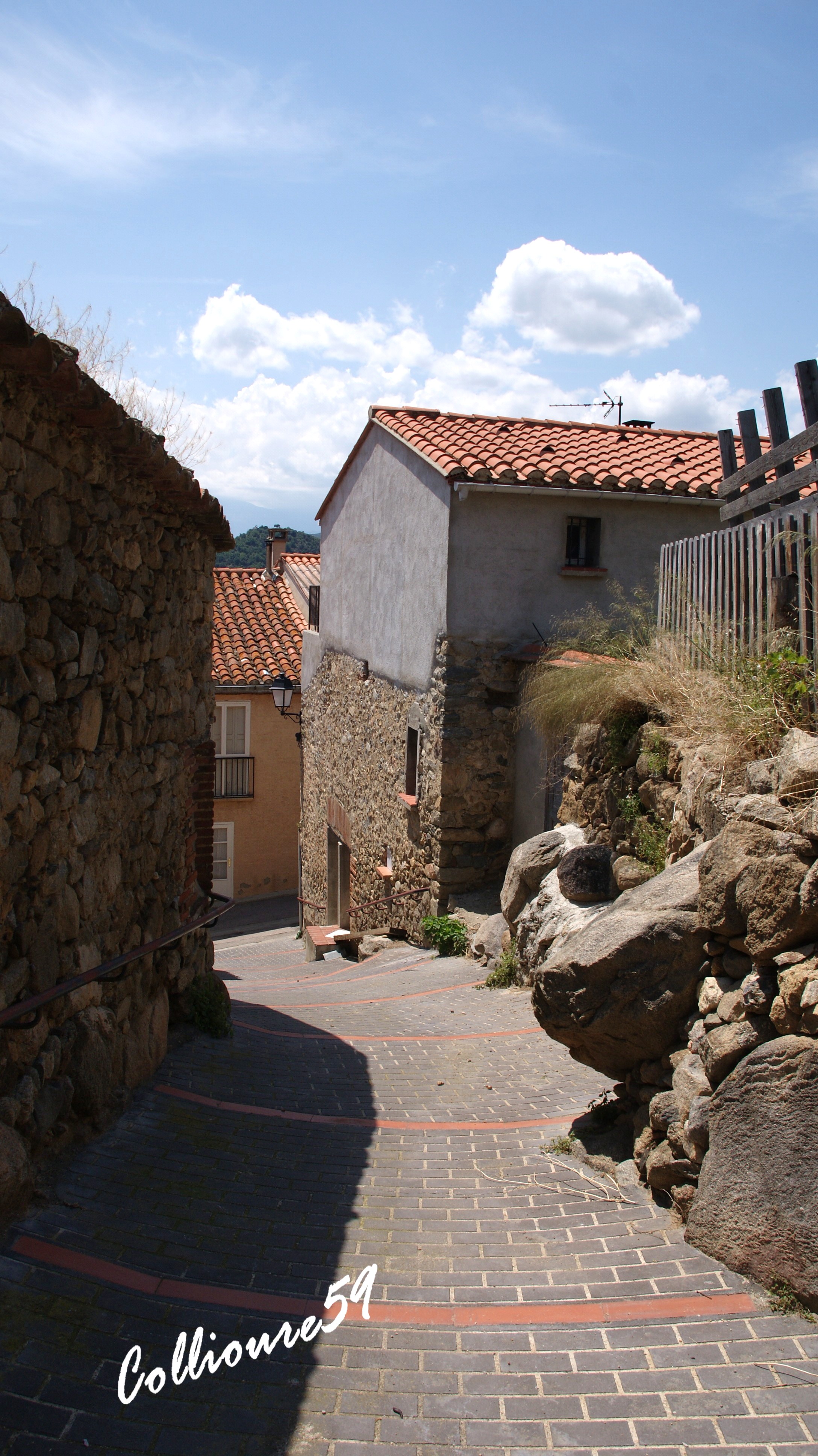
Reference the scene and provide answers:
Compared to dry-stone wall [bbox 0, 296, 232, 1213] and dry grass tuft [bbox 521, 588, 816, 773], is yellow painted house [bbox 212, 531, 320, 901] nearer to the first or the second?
dry grass tuft [bbox 521, 588, 816, 773]

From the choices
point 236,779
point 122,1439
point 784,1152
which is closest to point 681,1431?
point 784,1152

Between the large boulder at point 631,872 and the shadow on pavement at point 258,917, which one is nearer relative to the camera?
the large boulder at point 631,872

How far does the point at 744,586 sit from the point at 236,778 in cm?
1690

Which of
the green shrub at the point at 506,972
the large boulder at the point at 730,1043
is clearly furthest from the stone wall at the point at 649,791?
the green shrub at the point at 506,972

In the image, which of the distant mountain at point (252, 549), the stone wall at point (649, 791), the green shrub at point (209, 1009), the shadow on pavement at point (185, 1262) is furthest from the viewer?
the distant mountain at point (252, 549)

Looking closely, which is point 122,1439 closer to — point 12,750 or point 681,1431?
point 681,1431

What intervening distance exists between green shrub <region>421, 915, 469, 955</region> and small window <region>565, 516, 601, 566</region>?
14.5 feet

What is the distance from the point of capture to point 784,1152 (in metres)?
3.40

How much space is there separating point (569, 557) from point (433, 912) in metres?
4.50

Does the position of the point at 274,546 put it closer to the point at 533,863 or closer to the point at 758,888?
the point at 533,863

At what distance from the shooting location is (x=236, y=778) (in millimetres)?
22094

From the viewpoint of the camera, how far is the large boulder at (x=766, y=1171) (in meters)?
3.33

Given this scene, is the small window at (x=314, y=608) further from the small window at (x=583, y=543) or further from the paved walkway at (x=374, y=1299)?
the paved walkway at (x=374, y=1299)

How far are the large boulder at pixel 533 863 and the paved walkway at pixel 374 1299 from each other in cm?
267
